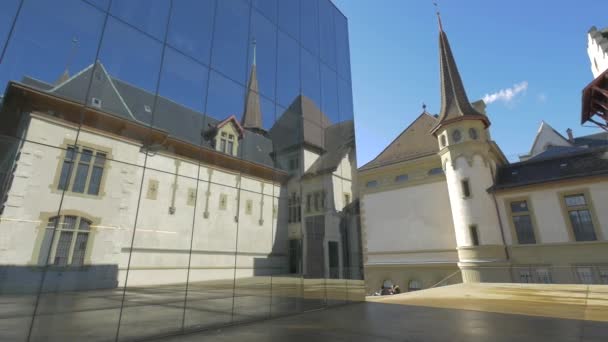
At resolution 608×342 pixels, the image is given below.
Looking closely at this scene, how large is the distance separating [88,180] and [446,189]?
2832cm

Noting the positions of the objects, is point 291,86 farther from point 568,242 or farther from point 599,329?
point 568,242

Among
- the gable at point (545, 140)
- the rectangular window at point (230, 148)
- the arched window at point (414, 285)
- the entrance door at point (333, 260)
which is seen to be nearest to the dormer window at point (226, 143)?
the rectangular window at point (230, 148)

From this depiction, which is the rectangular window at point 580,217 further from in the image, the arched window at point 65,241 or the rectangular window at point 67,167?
the rectangular window at point 67,167

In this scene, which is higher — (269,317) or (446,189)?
(446,189)

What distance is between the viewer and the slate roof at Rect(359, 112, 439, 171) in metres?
31.1

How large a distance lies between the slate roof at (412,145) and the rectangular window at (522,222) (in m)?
8.64

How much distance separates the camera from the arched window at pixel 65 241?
5047 mm

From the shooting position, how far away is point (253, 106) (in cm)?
934

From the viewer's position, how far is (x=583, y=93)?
2567cm

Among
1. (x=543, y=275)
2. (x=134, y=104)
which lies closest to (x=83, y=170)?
(x=134, y=104)

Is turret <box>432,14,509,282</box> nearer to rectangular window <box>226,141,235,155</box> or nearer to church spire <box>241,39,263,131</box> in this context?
church spire <box>241,39,263,131</box>

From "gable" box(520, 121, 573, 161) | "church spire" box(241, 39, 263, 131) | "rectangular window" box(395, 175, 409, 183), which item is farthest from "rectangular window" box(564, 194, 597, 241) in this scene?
"gable" box(520, 121, 573, 161)

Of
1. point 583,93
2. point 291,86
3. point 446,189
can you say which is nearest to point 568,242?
point 446,189

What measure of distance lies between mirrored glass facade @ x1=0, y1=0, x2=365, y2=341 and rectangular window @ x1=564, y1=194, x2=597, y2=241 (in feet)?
66.1
